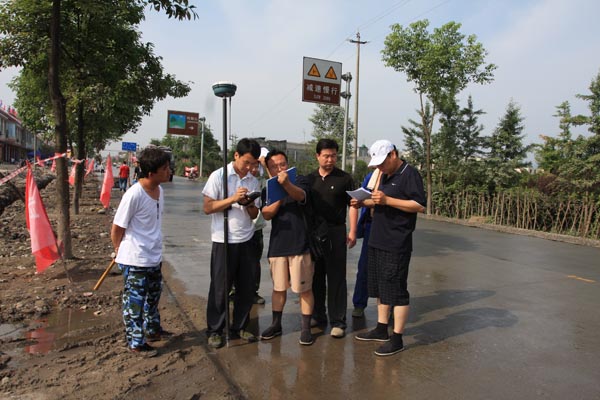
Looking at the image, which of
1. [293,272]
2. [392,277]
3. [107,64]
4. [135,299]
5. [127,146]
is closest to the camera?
[135,299]

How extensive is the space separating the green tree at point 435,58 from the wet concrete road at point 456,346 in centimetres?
926

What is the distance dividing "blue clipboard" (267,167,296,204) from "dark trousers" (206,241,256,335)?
43 centimetres

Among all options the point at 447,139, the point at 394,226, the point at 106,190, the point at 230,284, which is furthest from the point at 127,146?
the point at 394,226

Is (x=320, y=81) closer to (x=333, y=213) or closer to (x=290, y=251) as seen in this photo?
(x=333, y=213)

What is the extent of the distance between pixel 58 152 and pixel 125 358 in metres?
3.83

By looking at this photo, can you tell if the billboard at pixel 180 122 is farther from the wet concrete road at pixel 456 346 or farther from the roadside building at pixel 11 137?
the wet concrete road at pixel 456 346

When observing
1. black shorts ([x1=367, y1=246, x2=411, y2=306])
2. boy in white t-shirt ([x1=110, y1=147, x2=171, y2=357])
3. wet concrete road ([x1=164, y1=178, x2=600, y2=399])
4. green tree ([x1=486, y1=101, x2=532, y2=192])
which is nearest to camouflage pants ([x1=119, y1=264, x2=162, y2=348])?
boy in white t-shirt ([x1=110, y1=147, x2=171, y2=357])

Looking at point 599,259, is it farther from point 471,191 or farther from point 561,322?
point 471,191

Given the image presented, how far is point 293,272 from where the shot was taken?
147 inches

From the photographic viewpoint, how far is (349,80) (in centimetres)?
2023

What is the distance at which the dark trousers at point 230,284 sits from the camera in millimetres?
3713

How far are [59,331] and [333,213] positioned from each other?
105 inches

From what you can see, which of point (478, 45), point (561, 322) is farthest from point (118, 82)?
point (478, 45)

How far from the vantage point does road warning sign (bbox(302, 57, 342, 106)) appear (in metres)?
14.9
